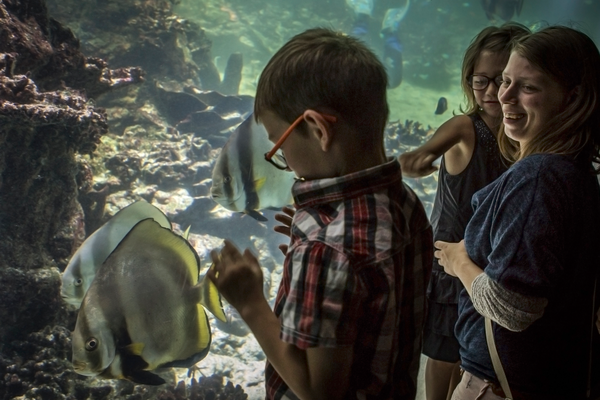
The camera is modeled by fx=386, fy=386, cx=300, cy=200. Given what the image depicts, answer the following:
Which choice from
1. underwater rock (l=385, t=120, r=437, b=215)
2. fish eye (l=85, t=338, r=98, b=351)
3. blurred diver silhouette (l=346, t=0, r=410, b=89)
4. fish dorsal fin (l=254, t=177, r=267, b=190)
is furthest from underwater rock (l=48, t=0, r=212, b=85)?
fish eye (l=85, t=338, r=98, b=351)

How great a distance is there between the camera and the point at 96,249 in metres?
2.62

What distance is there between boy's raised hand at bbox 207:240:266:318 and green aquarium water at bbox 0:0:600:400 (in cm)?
44

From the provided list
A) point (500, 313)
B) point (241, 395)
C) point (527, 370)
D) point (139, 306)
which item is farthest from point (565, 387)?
point (241, 395)

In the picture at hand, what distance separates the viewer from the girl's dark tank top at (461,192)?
1997 millimetres

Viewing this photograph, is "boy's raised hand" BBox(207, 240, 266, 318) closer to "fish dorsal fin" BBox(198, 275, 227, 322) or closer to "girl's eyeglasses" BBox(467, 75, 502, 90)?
"fish dorsal fin" BBox(198, 275, 227, 322)

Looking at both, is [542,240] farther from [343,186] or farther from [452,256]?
[343,186]

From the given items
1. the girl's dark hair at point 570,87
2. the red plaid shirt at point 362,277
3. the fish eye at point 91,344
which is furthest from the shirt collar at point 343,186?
the fish eye at point 91,344

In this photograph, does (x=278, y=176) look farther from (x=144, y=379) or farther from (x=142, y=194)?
(x=142, y=194)

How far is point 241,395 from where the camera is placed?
451 centimetres

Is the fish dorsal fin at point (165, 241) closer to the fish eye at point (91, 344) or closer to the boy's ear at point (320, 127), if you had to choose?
the fish eye at point (91, 344)

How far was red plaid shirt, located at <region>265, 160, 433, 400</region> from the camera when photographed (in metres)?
0.84

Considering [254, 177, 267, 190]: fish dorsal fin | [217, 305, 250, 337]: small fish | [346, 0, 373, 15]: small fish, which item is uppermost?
[346, 0, 373, 15]: small fish

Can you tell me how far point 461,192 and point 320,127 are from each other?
1.41 meters

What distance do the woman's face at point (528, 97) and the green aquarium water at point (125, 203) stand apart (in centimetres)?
65
